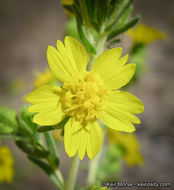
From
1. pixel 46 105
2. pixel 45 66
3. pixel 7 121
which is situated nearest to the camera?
pixel 46 105

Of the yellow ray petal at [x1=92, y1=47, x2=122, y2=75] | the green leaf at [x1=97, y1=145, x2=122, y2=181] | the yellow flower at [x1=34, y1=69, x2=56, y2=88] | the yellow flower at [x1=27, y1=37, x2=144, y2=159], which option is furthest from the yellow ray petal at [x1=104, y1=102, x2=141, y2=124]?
the green leaf at [x1=97, y1=145, x2=122, y2=181]

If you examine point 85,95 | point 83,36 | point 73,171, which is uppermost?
point 83,36

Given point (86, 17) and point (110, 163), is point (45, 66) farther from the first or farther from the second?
point (86, 17)

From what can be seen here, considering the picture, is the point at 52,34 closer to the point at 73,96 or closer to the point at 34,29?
the point at 34,29

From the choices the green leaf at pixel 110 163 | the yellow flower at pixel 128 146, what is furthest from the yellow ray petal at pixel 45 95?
the yellow flower at pixel 128 146

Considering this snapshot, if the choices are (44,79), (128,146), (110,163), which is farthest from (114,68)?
(128,146)

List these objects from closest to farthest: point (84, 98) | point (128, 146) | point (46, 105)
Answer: point (46, 105)
point (84, 98)
point (128, 146)
